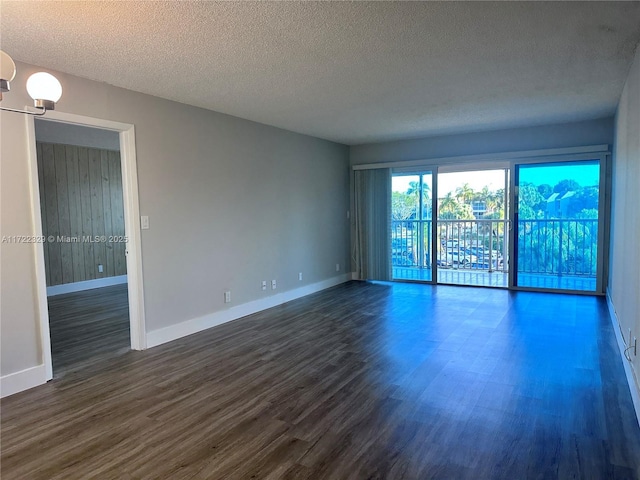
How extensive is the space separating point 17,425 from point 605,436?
11.0 ft

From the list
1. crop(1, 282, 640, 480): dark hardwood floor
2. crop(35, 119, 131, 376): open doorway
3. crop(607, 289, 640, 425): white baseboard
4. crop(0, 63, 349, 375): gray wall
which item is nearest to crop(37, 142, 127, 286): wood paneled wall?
crop(35, 119, 131, 376): open doorway

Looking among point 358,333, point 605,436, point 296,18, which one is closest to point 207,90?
point 296,18

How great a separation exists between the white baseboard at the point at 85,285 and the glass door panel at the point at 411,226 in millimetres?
4886

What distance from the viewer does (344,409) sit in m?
2.53

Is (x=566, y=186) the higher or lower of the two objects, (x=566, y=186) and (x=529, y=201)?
the higher

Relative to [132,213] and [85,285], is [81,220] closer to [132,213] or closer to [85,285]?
[85,285]

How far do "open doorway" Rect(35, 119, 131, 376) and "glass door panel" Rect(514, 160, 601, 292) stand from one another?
222 inches

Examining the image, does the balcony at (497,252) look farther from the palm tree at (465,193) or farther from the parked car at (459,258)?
the palm tree at (465,193)

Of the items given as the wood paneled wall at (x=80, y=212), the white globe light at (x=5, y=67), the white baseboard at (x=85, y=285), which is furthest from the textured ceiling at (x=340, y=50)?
the white baseboard at (x=85, y=285)

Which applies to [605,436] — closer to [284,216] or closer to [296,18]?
[296,18]

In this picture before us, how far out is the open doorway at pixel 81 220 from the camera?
592 cm

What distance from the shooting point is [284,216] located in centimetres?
548

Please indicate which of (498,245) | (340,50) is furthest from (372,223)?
(340,50)

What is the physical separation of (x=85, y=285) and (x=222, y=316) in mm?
3568
